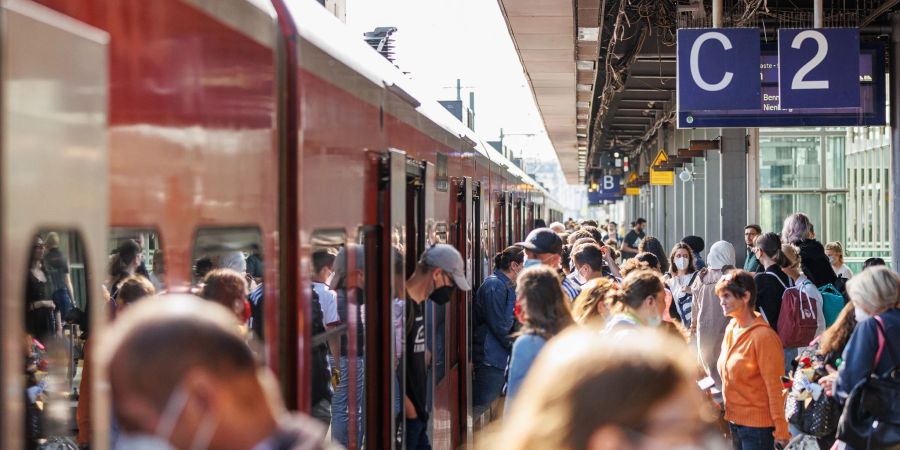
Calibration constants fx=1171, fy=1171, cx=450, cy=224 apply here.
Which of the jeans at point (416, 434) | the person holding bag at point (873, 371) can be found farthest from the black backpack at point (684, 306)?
the person holding bag at point (873, 371)

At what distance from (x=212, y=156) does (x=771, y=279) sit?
6443 millimetres

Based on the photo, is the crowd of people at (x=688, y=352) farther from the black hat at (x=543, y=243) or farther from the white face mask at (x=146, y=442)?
the white face mask at (x=146, y=442)

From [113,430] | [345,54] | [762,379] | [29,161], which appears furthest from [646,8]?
[29,161]

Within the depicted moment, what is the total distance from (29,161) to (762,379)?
5.21m

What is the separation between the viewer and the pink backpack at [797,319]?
8219mm

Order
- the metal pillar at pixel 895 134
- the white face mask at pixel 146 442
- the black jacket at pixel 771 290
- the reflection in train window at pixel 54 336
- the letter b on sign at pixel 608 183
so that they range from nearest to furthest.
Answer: the white face mask at pixel 146 442, the reflection in train window at pixel 54 336, the black jacket at pixel 771 290, the metal pillar at pixel 895 134, the letter b on sign at pixel 608 183

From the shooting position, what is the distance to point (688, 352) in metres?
5.17

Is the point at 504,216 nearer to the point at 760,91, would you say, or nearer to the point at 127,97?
the point at 760,91

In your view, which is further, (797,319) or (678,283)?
(678,283)

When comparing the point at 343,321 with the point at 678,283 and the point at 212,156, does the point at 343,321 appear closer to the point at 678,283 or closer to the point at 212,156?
the point at 212,156

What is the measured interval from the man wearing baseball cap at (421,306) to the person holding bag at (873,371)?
1.90 meters

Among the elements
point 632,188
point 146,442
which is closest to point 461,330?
point 146,442

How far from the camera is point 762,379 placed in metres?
6.42

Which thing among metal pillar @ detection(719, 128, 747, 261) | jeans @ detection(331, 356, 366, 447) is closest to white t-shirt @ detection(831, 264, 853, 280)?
metal pillar @ detection(719, 128, 747, 261)
